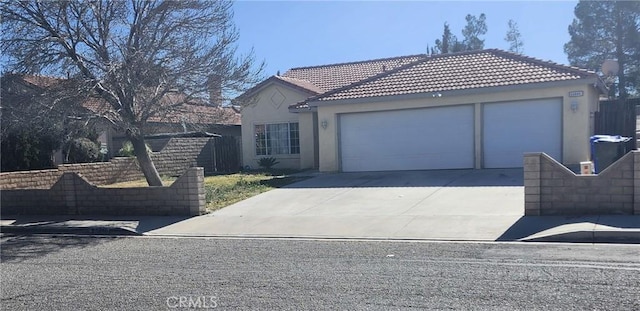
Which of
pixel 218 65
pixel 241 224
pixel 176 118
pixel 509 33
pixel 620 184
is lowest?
pixel 241 224

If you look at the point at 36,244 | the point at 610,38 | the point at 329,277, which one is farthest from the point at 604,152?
the point at 610,38

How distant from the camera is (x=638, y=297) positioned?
5227mm

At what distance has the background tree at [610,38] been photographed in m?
35.4

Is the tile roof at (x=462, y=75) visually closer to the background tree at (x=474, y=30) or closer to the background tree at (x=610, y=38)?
the background tree at (x=610, y=38)

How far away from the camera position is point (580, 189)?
9562mm

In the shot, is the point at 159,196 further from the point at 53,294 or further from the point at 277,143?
the point at 277,143

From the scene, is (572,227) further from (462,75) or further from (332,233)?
(462,75)

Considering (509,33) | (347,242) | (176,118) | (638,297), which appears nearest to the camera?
(638,297)

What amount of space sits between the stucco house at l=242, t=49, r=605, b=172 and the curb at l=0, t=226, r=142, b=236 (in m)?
5.19

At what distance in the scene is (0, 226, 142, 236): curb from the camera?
35.9 ft

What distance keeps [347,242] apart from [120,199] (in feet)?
21.5

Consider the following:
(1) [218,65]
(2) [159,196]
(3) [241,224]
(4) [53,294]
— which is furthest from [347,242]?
(1) [218,65]

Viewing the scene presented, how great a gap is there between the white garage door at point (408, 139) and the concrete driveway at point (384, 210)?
131 cm

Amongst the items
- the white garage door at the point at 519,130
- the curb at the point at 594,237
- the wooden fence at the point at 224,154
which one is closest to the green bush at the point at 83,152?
the wooden fence at the point at 224,154
